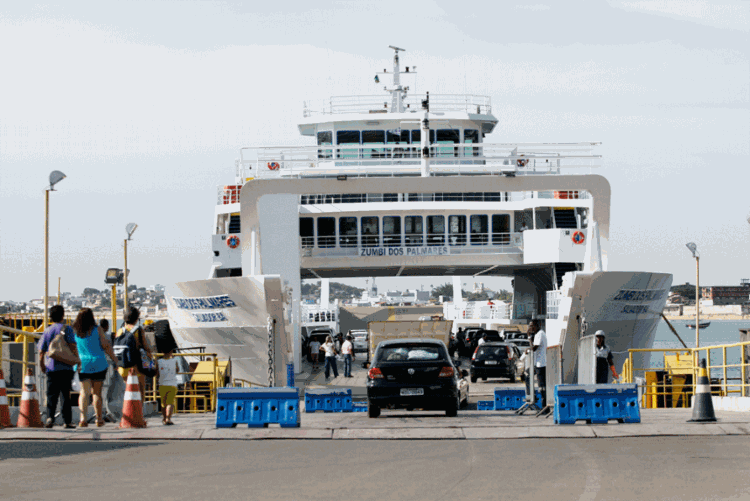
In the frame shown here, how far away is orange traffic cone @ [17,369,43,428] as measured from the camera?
12.2 meters

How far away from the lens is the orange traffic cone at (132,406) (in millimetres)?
12344

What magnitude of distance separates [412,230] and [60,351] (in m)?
22.1

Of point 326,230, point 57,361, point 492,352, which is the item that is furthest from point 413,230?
point 57,361

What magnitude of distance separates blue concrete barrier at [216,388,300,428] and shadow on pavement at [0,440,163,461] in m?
1.91

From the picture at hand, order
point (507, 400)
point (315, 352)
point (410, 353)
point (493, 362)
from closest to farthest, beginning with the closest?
point (410, 353), point (507, 400), point (493, 362), point (315, 352)

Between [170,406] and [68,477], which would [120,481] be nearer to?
[68,477]

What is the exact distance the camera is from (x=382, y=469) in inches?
336

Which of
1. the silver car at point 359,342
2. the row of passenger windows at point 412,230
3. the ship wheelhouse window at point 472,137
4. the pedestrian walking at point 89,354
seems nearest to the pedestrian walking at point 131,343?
the pedestrian walking at point 89,354

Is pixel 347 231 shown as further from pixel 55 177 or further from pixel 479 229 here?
pixel 55 177

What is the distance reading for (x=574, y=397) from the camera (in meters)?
13.0

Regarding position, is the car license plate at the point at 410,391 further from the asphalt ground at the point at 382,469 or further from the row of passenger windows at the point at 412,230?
the row of passenger windows at the point at 412,230

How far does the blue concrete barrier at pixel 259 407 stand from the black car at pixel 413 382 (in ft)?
8.51

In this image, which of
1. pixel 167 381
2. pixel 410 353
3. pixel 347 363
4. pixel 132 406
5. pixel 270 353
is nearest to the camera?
pixel 132 406

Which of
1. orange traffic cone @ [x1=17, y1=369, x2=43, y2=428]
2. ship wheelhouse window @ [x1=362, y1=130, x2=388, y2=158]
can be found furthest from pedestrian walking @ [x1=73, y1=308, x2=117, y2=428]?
ship wheelhouse window @ [x1=362, y1=130, x2=388, y2=158]
